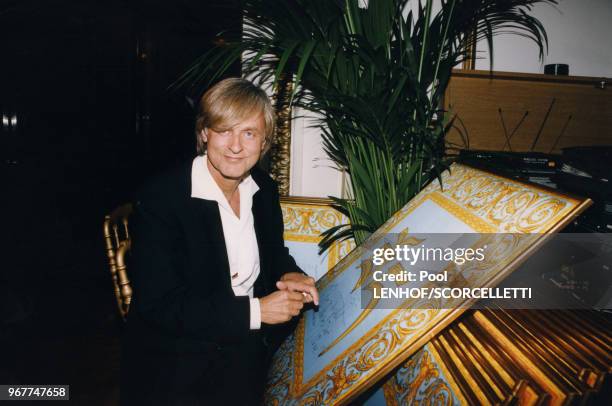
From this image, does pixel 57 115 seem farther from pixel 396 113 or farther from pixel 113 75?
pixel 396 113

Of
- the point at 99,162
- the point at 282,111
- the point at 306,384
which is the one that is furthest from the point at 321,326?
the point at 99,162

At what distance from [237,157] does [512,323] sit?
0.88 m

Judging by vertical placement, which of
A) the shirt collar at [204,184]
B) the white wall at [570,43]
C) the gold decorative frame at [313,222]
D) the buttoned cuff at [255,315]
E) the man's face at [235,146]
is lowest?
the buttoned cuff at [255,315]

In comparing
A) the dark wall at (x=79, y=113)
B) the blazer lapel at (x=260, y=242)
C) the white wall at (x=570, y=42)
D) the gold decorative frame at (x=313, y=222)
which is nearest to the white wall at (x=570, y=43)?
the white wall at (x=570, y=42)

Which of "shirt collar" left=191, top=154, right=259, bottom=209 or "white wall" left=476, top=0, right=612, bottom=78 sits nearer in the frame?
"shirt collar" left=191, top=154, right=259, bottom=209

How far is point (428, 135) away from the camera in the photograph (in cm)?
147

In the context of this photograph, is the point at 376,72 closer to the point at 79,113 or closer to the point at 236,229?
the point at 236,229

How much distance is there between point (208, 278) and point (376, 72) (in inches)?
39.0

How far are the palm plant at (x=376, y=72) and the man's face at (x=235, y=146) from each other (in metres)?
0.25

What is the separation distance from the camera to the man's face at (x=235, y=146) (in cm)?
127

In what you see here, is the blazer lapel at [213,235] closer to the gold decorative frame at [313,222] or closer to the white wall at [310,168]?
the gold decorative frame at [313,222]

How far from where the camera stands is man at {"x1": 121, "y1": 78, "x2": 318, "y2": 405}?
1107 mm

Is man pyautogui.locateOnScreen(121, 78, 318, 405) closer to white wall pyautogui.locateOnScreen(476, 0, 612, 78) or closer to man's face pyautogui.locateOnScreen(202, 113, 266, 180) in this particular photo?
man's face pyautogui.locateOnScreen(202, 113, 266, 180)

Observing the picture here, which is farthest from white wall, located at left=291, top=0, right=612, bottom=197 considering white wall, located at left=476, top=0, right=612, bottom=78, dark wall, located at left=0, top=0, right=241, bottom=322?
dark wall, located at left=0, top=0, right=241, bottom=322
